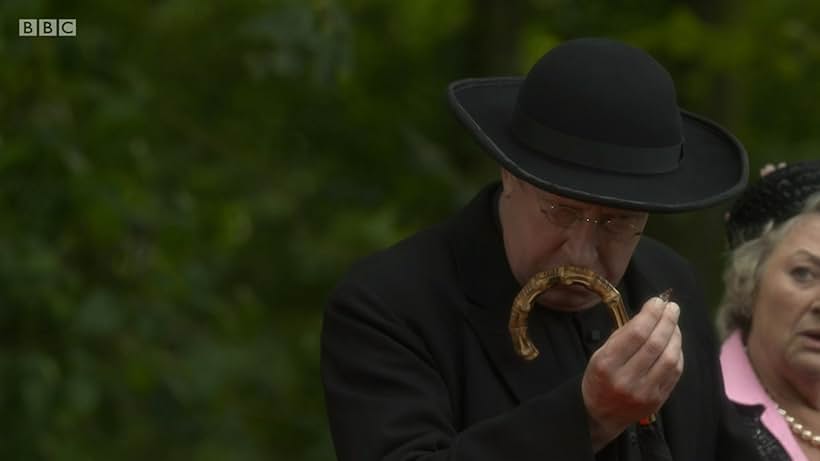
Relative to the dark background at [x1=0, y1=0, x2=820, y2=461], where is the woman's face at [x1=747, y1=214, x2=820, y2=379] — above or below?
above

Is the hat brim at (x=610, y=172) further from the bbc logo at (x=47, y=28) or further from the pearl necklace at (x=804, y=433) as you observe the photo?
the bbc logo at (x=47, y=28)

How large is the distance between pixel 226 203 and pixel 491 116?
4.17 m

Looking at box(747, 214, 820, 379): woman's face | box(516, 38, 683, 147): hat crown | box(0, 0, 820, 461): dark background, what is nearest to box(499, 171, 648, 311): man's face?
box(516, 38, 683, 147): hat crown

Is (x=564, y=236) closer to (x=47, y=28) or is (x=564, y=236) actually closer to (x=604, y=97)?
(x=604, y=97)

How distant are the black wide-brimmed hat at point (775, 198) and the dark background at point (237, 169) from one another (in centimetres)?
194

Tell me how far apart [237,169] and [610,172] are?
4.71 meters

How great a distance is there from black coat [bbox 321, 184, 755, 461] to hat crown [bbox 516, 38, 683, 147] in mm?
304

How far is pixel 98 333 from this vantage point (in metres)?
6.27

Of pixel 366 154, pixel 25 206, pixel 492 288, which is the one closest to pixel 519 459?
pixel 492 288

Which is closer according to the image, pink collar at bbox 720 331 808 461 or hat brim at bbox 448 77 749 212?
hat brim at bbox 448 77 749 212

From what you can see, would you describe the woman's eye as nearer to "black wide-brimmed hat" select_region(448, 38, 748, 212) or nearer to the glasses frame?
"black wide-brimmed hat" select_region(448, 38, 748, 212)

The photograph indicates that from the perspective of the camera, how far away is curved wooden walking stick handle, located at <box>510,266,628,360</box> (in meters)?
3.10

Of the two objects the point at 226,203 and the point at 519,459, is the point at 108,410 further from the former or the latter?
the point at 519,459

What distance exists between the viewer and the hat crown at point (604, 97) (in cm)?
312
